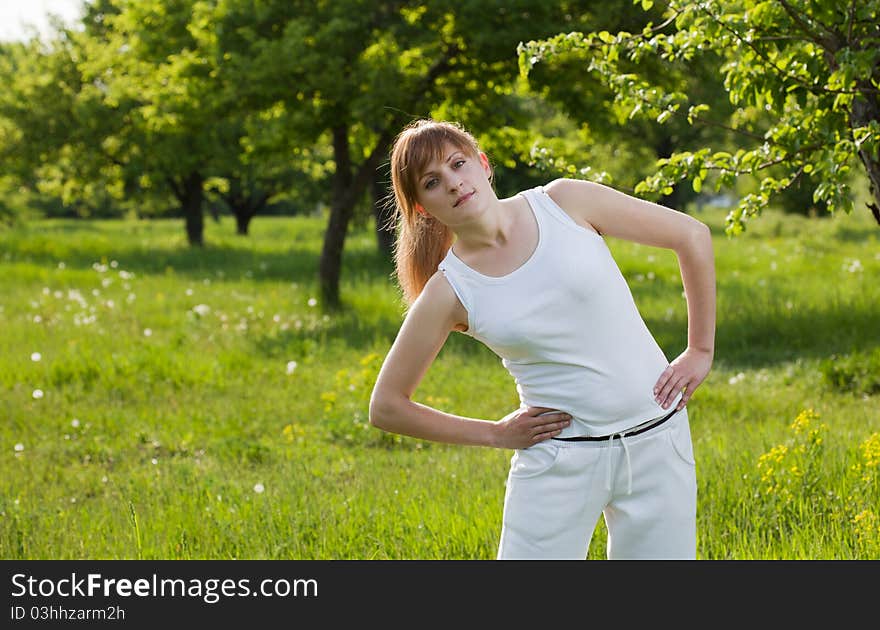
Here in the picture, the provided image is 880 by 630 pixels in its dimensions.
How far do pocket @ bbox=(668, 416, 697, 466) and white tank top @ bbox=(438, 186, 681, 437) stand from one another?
0.07 meters

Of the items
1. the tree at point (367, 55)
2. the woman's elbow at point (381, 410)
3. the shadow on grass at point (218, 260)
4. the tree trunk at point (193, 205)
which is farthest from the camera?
the tree trunk at point (193, 205)

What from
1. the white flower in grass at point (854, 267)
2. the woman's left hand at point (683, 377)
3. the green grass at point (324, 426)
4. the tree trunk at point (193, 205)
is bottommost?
the tree trunk at point (193, 205)

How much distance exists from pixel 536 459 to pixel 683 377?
48 centimetres

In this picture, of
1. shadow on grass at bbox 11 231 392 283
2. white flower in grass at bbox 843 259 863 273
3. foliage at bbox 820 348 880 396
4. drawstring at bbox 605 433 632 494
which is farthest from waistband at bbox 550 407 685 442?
shadow on grass at bbox 11 231 392 283

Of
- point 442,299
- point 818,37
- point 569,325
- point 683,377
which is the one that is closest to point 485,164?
point 442,299

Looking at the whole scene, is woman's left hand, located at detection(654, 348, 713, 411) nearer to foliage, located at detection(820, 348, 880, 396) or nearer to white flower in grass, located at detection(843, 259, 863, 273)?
foliage, located at detection(820, 348, 880, 396)

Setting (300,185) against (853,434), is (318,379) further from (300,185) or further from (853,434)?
(300,185)

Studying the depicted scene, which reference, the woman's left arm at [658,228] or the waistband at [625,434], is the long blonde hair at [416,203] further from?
the waistband at [625,434]

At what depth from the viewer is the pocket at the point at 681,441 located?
2.68m

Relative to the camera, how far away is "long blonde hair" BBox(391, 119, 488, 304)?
8.70 ft

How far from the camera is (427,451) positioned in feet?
24.0

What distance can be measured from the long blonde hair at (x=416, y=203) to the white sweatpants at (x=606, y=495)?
0.64 meters

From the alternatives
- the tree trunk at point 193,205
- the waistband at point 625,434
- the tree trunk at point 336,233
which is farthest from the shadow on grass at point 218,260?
the waistband at point 625,434
